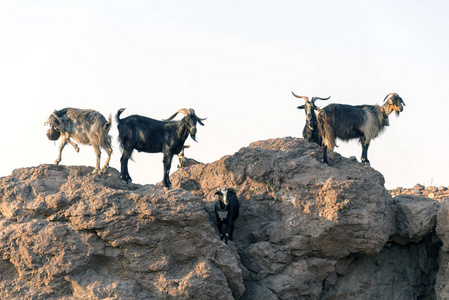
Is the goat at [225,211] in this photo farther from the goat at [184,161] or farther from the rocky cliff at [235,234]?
the goat at [184,161]

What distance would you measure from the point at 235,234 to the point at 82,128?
12.7ft

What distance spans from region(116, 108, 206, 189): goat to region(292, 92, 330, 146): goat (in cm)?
296

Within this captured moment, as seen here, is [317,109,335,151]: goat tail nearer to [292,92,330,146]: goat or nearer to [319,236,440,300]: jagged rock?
[292,92,330,146]: goat

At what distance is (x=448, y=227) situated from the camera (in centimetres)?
1303

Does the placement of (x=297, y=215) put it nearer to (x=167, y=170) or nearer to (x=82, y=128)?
(x=167, y=170)

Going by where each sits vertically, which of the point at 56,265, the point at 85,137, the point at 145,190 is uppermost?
the point at 85,137

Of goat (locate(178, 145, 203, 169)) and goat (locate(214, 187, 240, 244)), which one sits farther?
goat (locate(178, 145, 203, 169))

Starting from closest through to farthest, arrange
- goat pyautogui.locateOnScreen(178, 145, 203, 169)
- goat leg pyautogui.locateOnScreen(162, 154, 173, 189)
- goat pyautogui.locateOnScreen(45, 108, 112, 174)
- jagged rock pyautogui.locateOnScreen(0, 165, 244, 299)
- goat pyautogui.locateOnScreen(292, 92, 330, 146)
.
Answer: jagged rock pyautogui.locateOnScreen(0, 165, 244, 299), goat pyautogui.locateOnScreen(45, 108, 112, 174), goat leg pyautogui.locateOnScreen(162, 154, 173, 189), goat pyautogui.locateOnScreen(292, 92, 330, 146), goat pyautogui.locateOnScreen(178, 145, 203, 169)

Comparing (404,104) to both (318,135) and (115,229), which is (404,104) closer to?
(318,135)

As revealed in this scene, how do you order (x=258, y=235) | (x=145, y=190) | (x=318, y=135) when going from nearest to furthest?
(x=145, y=190) < (x=258, y=235) < (x=318, y=135)

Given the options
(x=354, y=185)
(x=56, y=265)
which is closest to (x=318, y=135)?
(x=354, y=185)

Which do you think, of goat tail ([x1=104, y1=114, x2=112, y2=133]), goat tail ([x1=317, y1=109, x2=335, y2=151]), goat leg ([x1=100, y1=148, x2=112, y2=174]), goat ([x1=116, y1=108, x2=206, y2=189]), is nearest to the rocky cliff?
goat leg ([x1=100, y1=148, x2=112, y2=174])

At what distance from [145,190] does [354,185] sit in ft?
13.8

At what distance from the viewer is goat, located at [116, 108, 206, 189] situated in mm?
13195
